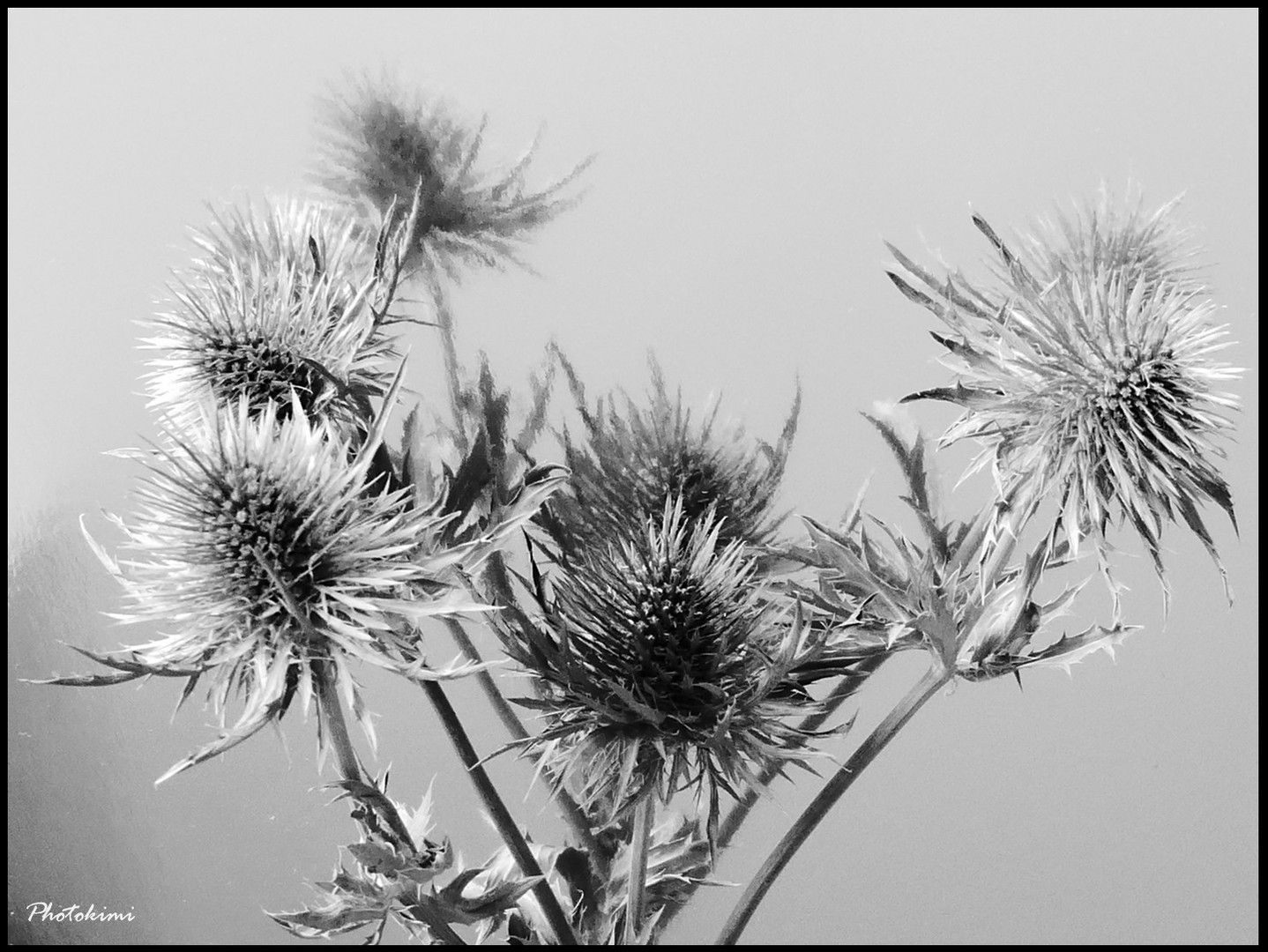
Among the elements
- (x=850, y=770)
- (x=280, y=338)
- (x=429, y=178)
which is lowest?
(x=850, y=770)

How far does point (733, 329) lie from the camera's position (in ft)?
3.12

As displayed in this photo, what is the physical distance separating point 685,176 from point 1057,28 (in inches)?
15.7

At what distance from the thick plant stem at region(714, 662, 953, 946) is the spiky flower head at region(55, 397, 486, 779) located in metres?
0.34

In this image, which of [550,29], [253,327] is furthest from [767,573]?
[550,29]

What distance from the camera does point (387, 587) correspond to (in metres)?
0.68

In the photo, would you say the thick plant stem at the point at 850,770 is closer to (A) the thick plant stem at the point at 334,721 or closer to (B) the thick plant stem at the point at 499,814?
(B) the thick plant stem at the point at 499,814

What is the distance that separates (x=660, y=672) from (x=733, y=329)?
38cm

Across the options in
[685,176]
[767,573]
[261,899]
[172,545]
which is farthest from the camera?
[261,899]

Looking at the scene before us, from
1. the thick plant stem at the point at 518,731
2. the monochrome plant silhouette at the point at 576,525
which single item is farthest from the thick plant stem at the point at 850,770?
the thick plant stem at the point at 518,731

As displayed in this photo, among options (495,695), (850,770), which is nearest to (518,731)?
(495,695)

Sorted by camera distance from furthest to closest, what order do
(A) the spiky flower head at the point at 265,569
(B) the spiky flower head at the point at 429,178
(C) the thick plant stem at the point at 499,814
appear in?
1. (B) the spiky flower head at the point at 429,178
2. (C) the thick plant stem at the point at 499,814
3. (A) the spiky flower head at the point at 265,569

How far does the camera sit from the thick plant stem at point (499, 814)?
2.45 ft

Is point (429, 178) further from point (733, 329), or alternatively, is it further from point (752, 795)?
point (752, 795)

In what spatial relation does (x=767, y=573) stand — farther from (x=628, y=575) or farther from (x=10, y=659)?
(x=10, y=659)
